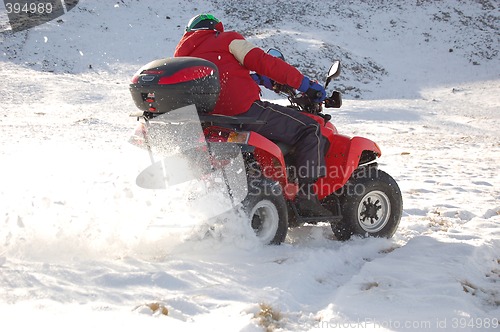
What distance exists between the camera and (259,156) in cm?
432

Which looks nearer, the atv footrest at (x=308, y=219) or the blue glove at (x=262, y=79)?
the atv footrest at (x=308, y=219)

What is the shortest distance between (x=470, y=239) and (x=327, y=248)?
4.00ft

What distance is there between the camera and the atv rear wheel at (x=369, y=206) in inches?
188

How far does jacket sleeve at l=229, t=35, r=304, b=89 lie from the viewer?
163 inches

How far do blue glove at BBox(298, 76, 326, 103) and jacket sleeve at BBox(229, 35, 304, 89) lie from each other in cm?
10

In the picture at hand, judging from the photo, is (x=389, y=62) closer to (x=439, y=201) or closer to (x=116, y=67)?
(x=116, y=67)

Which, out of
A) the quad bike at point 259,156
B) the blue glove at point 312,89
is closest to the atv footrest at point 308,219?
the quad bike at point 259,156

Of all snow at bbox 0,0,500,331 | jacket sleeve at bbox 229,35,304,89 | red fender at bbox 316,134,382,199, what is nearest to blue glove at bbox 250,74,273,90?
jacket sleeve at bbox 229,35,304,89

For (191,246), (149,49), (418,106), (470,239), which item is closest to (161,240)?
(191,246)

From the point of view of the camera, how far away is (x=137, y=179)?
432cm

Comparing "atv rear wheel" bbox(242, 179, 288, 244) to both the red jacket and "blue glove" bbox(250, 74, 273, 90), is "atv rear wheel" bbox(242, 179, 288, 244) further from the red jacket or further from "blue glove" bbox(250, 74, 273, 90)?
"blue glove" bbox(250, 74, 273, 90)

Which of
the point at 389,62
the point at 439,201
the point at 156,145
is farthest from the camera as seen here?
the point at 389,62

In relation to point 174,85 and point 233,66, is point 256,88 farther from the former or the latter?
point 174,85

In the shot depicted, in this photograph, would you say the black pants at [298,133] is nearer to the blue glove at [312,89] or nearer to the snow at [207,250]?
the blue glove at [312,89]
